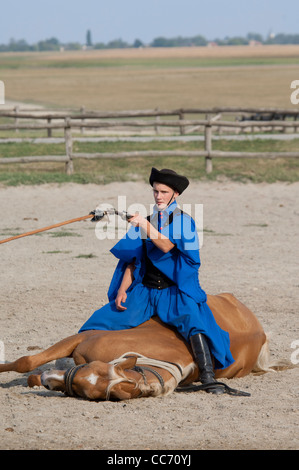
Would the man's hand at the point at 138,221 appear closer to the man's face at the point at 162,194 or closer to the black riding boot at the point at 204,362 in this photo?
the man's face at the point at 162,194

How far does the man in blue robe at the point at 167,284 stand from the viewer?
5.14 metres

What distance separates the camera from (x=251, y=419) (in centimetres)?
465

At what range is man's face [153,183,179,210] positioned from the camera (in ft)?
17.0

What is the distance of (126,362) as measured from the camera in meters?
4.67

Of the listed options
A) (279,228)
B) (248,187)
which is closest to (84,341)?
(279,228)

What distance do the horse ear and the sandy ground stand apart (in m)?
0.25

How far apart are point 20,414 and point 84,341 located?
0.62 meters

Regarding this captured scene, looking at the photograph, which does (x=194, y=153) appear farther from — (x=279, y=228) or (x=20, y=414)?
(x=20, y=414)

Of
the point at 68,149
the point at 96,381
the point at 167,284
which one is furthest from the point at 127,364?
the point at 68,149

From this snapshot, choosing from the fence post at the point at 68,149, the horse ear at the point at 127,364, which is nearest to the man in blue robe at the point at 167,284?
the horse ear at the point at 127,364

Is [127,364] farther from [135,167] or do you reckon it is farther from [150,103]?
[150,103]

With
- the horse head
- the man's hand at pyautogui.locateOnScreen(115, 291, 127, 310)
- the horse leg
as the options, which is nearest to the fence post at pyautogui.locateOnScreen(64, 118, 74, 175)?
the man's hand at pyautogui.locateOnScreen(115, 291, 127, 310)

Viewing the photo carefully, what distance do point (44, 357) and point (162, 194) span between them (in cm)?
130

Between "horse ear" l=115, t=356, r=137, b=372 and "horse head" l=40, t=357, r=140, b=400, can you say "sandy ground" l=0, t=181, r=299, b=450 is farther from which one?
"horse ear" l=115, t=356, r=137, b=372
